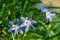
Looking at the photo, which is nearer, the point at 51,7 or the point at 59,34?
the point at 59,34

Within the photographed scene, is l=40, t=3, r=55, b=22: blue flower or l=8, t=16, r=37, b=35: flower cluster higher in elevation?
l=40, t=3, r=55, b=22: blue flower

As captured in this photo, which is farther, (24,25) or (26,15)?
(26,15)

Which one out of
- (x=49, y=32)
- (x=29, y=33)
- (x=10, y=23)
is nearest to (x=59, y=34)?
(x=49, y=32)

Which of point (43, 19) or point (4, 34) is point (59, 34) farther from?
point (4, 34)

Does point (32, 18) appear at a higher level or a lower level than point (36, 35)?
higher

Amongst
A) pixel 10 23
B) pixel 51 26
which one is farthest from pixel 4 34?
pixel 51 26

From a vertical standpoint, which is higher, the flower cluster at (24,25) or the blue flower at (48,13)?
the blue flower at (48,13)
